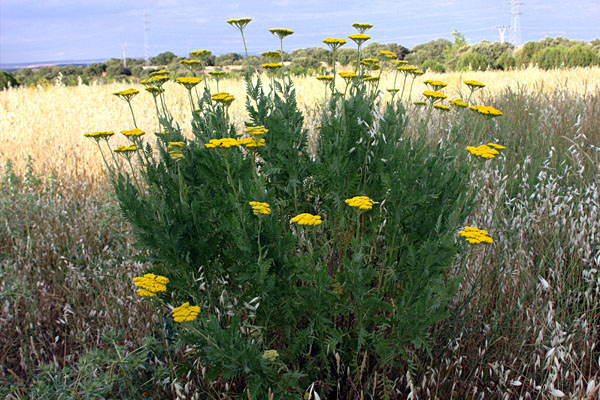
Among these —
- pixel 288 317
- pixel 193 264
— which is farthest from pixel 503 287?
pixel 193 264

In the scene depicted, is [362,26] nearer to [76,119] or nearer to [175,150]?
[175,150]

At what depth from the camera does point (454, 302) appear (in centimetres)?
224

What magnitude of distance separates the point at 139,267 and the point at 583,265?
8.85ft

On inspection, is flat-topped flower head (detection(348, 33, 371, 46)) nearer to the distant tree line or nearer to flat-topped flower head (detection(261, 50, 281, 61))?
flat-topped flower head (detection(261, 50, 281, 61))

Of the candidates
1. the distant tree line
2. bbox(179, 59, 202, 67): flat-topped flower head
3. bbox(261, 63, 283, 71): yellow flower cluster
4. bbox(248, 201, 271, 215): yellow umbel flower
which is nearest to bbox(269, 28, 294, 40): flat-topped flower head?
bbox(261, 63, 283, 71): yellow flower cluster

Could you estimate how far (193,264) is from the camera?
1.84 meters

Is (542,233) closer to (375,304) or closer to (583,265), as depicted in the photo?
(583,265)

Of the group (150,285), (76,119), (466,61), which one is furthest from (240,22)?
(466,61)

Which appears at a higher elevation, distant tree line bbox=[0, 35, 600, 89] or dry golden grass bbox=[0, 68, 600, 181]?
distant tree line bbox=[0, 35, 600, 89]

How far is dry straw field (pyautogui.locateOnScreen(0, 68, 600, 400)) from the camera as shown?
1793 mm

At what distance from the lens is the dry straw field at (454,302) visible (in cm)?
179

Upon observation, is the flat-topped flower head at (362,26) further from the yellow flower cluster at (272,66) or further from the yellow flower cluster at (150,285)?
the yellow flower cluster at (150,285)

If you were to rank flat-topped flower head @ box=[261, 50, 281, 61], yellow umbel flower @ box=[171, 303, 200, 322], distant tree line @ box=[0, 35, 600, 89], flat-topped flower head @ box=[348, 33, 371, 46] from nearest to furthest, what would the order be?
yellow umbel flower @ box=[171, 303, 200, 322] < flat-topped flower head @ box=[348, 33, 371, 46] < flat-topped flower head @ box=[261, 50, 281, 61] < distant tree line @ box=[0, 35, 600, 89]

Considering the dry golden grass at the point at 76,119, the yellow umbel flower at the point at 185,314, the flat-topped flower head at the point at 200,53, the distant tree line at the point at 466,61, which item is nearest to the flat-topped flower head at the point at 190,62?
the flat-topped flower head at the point at 200,53
